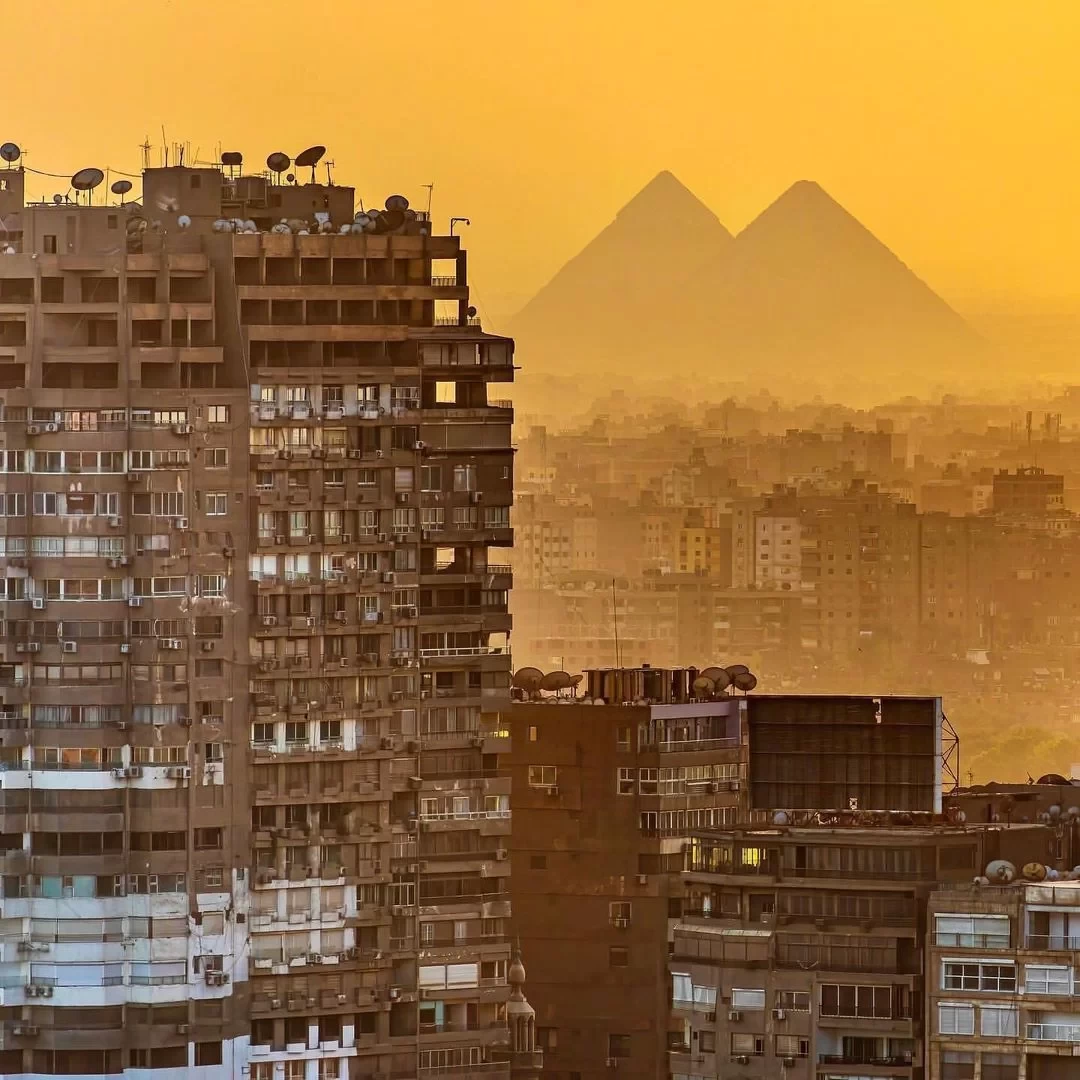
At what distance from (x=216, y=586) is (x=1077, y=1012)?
1824cm

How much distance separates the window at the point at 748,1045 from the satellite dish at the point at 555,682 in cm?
1823

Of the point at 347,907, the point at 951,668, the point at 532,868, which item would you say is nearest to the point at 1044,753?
the point at 951,668

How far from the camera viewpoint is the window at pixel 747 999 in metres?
77.1

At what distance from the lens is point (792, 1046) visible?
76.7 meters

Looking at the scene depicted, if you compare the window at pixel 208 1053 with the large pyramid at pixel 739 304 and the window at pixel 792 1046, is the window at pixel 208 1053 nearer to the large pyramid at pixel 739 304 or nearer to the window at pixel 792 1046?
the window at pixel 792 1046

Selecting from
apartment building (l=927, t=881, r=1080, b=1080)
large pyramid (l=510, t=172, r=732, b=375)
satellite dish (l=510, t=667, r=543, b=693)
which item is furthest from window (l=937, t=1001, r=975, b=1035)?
large pyramid (l=510, t=172, r=732, b=375)

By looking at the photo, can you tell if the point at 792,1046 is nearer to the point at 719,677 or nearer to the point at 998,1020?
the point at 998,1020

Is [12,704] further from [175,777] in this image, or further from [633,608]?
[633,608]

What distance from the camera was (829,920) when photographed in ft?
254

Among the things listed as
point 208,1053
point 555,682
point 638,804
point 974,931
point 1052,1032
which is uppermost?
point 555,682

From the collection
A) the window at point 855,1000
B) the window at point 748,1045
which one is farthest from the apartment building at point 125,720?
the window at point 855,1000

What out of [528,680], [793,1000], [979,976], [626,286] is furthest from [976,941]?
[626,286]

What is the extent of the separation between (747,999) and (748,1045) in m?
0.80

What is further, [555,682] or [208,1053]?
[555,682]
